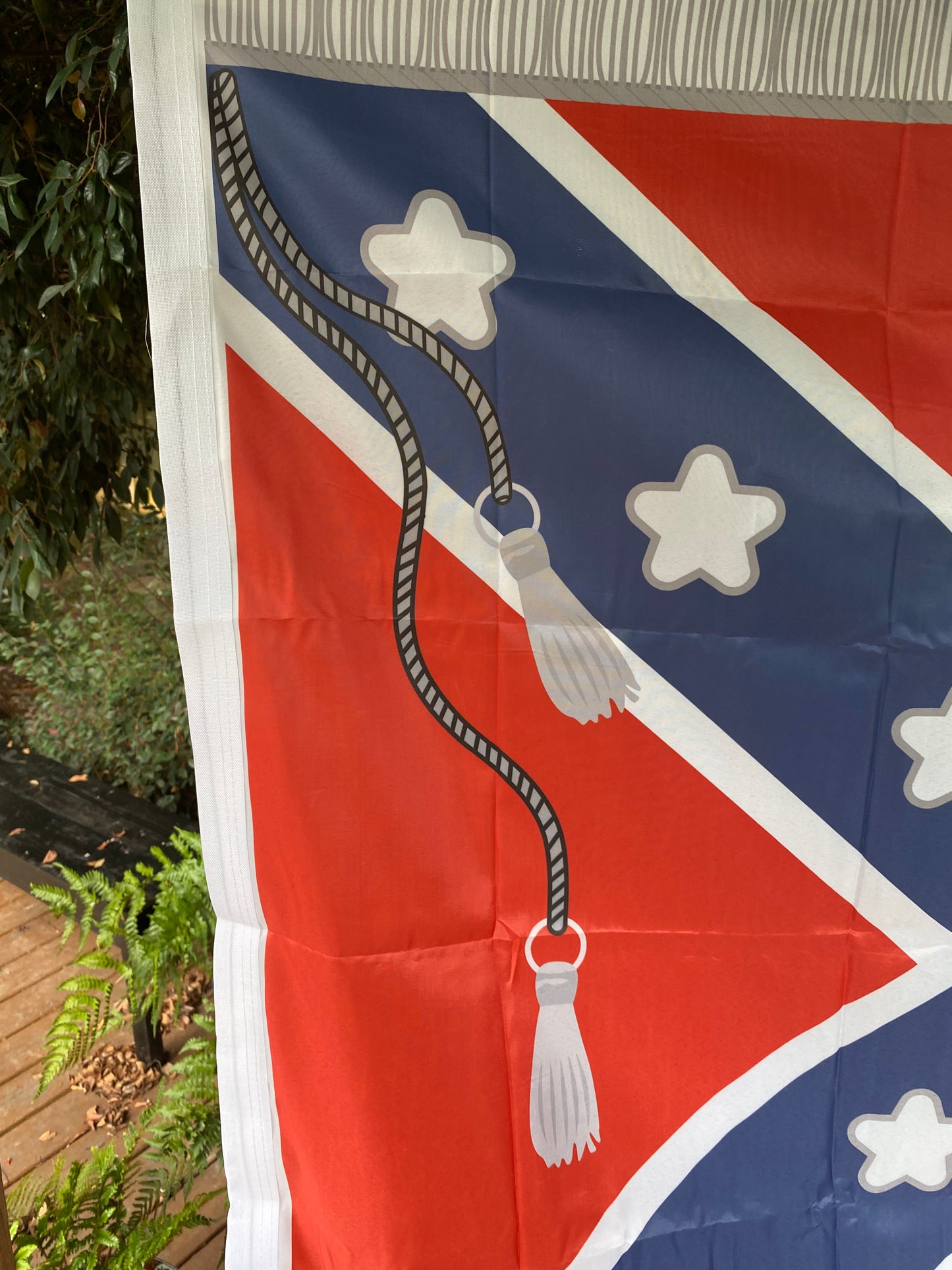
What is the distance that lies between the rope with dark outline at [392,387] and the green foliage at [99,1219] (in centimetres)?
143

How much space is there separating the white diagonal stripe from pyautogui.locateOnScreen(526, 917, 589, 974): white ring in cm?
76

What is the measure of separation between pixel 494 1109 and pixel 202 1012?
2.09 metres

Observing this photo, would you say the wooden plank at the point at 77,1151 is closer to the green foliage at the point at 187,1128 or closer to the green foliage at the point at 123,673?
the green foliage at the point at 187,1128

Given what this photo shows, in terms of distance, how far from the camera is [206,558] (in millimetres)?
1166

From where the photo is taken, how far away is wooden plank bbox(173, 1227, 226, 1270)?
7.57 feet

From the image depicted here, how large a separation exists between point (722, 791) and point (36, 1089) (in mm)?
2610

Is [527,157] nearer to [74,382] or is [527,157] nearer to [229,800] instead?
[229,800]

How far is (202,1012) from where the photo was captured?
308 centimetres

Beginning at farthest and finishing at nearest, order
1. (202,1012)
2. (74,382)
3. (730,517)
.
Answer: (202,1012)
(74,382)
(730,517)

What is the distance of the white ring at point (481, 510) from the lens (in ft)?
3.87

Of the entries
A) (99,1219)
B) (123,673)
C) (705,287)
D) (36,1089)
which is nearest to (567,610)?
(705,287)

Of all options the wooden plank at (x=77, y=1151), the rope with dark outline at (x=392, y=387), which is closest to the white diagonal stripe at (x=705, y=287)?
the rope with dark outline at (x=392, y=387)

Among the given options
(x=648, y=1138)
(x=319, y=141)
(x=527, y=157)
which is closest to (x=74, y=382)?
(x=319, y=141)

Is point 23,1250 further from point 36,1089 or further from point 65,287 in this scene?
point 65,287
